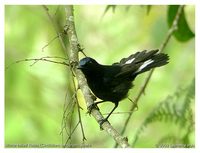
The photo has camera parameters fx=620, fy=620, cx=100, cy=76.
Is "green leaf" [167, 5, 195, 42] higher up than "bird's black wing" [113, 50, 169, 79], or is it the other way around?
"green leaf" [167, 5, 195, 42]

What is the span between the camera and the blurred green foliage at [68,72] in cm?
526

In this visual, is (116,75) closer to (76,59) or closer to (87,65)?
(87,65)

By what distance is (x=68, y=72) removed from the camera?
5590 mm

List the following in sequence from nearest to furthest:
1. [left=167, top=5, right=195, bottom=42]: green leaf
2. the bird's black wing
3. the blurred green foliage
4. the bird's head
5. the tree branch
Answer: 1. the tree branch
2. the bird's head
3. the bird's black wing
4. [left=167, top=5, right=195, bottom=42]: green leaf
5. the blurred green foliage

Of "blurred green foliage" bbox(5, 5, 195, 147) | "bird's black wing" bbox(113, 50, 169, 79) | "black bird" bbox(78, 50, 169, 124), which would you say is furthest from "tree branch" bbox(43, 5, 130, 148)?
"blurred green foliage" bbox(5, 5, 195, 147)

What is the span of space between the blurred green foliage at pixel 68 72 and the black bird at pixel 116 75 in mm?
501

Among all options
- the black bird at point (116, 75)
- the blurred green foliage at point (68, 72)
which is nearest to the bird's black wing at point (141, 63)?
the black bird at point (116, 75)

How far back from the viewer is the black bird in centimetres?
435

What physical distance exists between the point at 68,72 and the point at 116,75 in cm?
122

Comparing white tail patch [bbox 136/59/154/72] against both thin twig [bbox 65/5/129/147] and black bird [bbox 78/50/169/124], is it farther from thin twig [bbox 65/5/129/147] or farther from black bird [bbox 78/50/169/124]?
thin twig [bbox 65/5/129/147]

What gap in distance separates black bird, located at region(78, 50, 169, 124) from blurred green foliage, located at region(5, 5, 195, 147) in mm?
501

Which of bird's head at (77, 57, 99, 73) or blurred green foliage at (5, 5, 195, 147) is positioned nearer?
bird's head at (77, 57, 99, 73)

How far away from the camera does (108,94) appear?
14.5 feet
